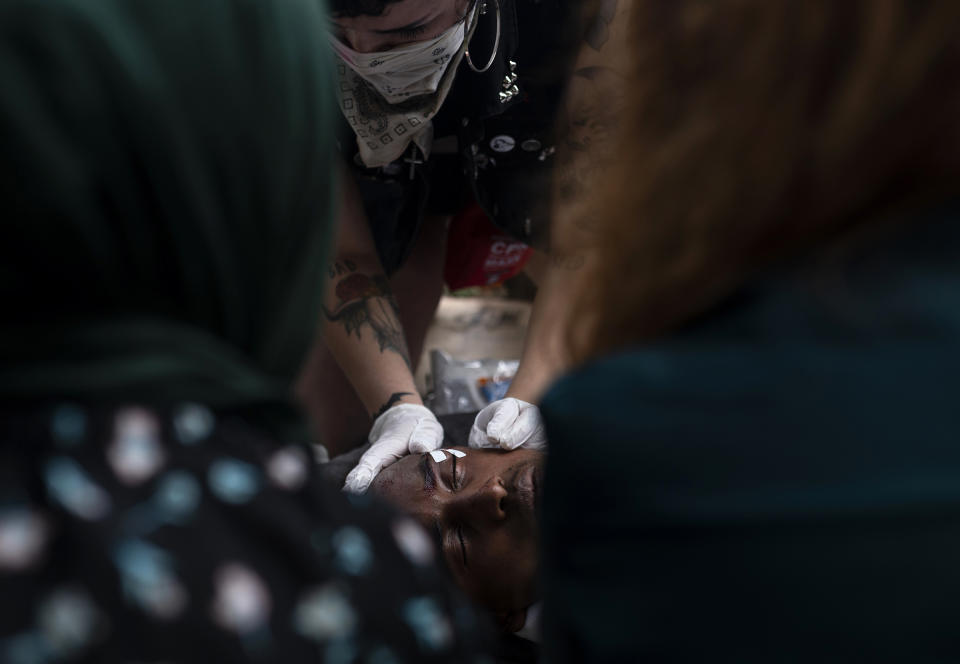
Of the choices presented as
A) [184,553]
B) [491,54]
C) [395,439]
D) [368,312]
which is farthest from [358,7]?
[184,553]

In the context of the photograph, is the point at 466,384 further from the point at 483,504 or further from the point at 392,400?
the point at 483,504

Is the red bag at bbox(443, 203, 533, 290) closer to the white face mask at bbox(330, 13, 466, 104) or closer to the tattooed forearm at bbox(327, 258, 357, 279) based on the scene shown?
the tattooed forearm at bbox(327, 258, 357, 279)

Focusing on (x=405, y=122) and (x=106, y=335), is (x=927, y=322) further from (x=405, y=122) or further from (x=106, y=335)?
(x=405, y=122)

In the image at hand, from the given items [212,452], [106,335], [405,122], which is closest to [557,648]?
[212,452]

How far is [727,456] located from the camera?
1.98 feet

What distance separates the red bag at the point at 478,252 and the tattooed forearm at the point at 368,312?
1.24 feet

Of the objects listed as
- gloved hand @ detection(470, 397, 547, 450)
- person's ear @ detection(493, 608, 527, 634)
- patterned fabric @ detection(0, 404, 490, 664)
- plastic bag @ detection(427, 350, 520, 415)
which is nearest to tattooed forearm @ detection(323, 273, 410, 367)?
plastic bag @ detection(427, 350, 520, 415)

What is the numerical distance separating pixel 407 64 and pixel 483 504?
1.06 m

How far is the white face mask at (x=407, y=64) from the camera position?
178cm

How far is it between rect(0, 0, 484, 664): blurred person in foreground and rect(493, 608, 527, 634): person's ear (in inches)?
46.2

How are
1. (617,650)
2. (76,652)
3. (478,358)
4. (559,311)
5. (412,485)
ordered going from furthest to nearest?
(478,358), (559,311), (412,485), (617,650), (76,652)

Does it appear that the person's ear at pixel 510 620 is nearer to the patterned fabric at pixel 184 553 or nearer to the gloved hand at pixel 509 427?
the gloved hand at pixel 509 427

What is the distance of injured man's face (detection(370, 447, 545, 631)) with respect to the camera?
176 centimetres

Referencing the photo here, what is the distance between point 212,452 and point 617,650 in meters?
0.38
